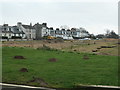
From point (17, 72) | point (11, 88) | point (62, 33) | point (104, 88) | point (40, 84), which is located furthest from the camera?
point (62, 33)

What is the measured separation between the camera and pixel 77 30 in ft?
483

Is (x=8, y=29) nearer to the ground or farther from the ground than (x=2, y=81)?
farther from the ground

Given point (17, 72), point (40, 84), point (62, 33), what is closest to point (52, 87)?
point (40, 84)

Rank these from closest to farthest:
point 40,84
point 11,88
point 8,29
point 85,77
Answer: point 11,88, point 40,84, point 85,77, point 8,29

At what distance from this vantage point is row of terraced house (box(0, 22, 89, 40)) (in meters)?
84.6

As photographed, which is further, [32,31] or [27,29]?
[32,31]

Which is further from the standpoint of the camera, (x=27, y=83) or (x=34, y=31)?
(x=34, y=31)

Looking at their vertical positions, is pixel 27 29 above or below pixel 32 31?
above

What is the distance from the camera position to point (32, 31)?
10394 cm

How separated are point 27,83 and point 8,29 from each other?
7906 centimetres

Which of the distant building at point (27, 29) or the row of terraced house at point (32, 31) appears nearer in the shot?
the row of terraced house at point (32, 31)

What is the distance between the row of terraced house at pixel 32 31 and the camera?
278 feet

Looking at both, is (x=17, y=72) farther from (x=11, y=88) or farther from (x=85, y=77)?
(x=85, y=77)

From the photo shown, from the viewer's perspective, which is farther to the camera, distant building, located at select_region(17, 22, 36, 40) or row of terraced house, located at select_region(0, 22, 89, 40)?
distant building, located at select_region(17, 22, 36, 40)
